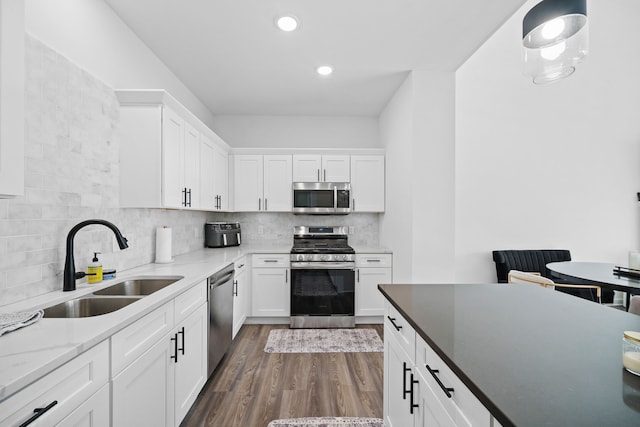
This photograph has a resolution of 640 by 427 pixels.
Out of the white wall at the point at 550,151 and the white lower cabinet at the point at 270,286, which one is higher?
the white wall at the point at 550,151

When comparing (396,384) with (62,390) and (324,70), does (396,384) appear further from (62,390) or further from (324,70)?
(324,70)

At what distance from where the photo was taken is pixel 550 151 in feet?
15.2

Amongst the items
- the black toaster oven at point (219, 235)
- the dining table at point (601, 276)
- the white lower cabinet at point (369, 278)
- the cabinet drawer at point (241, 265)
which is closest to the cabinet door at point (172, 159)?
the cabinet drawer at point (241, 265)

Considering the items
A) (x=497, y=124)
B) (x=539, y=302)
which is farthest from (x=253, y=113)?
(x=539, y=302)

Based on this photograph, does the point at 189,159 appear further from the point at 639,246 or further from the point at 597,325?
the point at 639,246

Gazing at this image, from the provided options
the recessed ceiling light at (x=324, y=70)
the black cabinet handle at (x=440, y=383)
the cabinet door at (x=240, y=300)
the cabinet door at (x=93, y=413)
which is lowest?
the cabinet door at (x=240, y=300)

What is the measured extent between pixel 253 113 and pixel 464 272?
3892mm

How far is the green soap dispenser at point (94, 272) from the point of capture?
1.75 metres

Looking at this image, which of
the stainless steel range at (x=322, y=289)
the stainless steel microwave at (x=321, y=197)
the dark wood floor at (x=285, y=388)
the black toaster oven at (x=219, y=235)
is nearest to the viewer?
the dark wood floor at (x=285, y=388)

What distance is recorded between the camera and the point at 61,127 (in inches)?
65.1

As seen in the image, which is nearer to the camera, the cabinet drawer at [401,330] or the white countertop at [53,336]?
the white countertop at [53,336]

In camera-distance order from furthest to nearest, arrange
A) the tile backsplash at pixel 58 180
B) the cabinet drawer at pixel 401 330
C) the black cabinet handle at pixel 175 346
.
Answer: the black cabinet handle at pixel 175 346, the tile backsplash at pixel 58 180, the cabinet drawer at pixel 401 330

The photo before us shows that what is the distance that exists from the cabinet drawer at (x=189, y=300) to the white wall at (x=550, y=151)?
368cm

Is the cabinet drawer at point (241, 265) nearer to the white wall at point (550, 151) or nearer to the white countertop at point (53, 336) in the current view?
the white countertop at point (53, 336)
